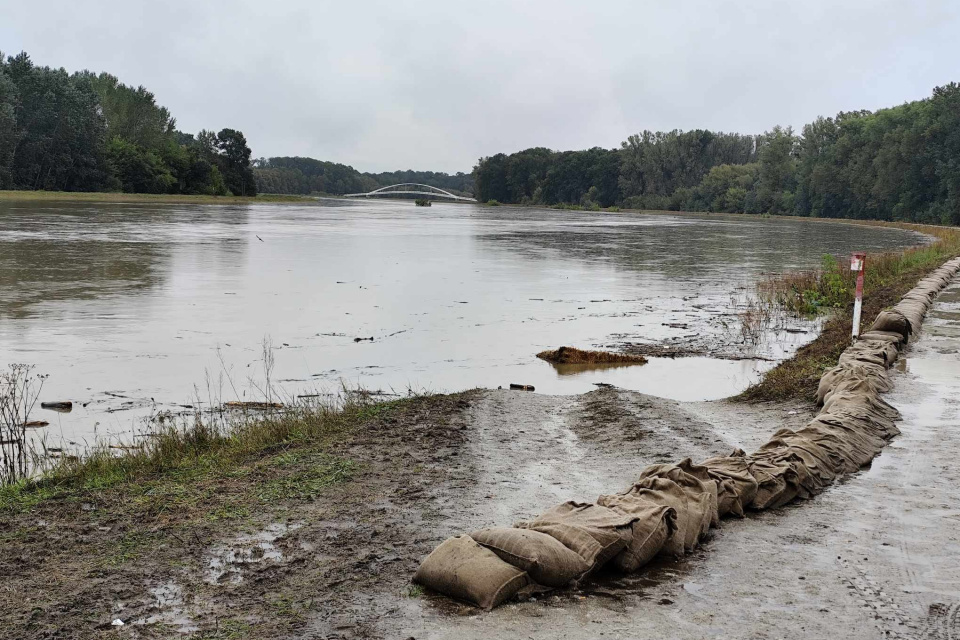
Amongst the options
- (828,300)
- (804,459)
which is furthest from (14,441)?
(828,300)

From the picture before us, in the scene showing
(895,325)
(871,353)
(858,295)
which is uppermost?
(858,295)

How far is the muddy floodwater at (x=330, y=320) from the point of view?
10906mm

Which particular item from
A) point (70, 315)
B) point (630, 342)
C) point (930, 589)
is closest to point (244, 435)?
point (930, 589)

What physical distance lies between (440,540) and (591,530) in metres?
0.95

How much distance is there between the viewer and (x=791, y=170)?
11212 centimetres

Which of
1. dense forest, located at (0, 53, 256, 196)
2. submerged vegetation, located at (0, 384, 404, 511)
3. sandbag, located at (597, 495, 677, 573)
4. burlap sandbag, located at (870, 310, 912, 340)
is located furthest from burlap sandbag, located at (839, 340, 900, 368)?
dense forest, located at (0, 53, 256, 196)

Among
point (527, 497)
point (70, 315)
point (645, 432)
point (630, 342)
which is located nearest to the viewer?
point (527, 497)

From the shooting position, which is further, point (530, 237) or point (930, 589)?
point (530, 237)

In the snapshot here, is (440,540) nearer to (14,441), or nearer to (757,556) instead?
(757,556)

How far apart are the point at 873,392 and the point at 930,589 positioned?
4.30 meters

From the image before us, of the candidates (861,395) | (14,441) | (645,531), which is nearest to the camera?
(645,531)

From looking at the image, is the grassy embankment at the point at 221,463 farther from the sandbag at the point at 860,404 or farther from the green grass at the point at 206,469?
the sandbag at the point at 860,404

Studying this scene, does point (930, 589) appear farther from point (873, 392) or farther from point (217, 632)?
point (873, 392)

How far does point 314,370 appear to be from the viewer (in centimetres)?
1166
